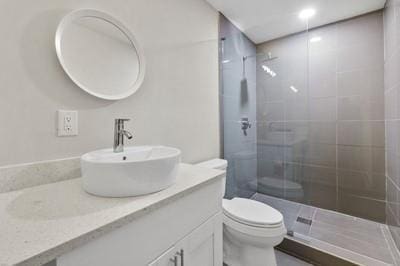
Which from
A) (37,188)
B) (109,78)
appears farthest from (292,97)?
(37,188)

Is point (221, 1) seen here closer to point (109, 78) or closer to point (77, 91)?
point (109, 78)

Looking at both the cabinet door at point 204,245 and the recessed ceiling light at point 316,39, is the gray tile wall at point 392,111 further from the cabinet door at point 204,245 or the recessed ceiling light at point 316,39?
the cabinet door at point 204,245

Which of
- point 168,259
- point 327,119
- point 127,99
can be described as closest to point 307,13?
point 327,119

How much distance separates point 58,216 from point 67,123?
0.50 metres

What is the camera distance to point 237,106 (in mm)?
2246

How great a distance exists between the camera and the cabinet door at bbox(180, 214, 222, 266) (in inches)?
30.2

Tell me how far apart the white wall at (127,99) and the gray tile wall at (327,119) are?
3.23ft

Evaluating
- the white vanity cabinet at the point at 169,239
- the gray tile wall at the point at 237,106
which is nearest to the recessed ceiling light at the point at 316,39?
the gray tile wall at the point at 237,106

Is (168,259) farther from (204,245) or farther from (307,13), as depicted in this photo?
(307,13)

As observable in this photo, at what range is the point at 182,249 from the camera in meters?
0.74

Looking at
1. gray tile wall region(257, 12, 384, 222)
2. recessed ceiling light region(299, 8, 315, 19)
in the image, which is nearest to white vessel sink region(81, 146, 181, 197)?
gray tile wall region(257, 12, 384, 222)

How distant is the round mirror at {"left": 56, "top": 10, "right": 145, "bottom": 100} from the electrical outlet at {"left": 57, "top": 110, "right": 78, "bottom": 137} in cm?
15

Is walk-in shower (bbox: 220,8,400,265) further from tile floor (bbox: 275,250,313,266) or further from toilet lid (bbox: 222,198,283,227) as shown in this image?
toilet lid (bbox: 222,198,283,227)

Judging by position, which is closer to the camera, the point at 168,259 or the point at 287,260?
the point at 168,259
